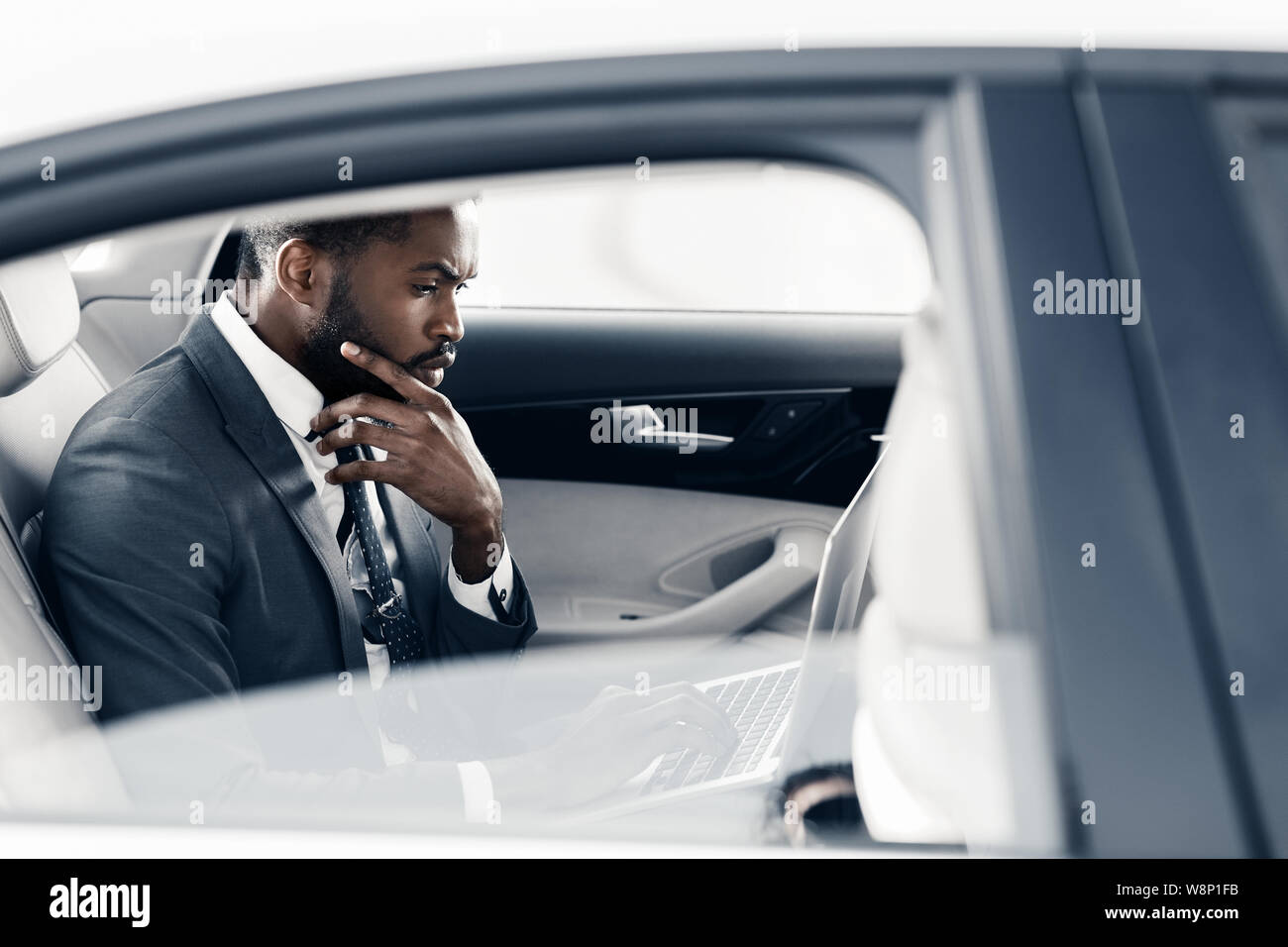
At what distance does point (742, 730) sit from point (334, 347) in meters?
0.70

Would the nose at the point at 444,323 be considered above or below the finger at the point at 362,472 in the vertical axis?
above

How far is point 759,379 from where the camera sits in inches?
95.7

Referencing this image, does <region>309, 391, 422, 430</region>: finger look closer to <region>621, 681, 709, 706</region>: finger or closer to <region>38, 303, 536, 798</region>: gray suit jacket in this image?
<region>38, 303, 536, 798</region>: gray suit jacket

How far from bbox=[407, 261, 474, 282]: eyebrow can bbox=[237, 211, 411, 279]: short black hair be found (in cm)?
6

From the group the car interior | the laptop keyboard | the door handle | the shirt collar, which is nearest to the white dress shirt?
the shirt collar

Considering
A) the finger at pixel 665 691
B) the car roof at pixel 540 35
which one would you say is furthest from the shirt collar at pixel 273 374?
the car roof at pixel 540 35

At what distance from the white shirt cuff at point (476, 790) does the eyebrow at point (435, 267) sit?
651 millimetres

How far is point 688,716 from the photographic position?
131cm

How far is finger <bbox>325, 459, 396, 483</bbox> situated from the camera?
126 centimetres

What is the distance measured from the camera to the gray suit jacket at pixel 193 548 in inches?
44.4

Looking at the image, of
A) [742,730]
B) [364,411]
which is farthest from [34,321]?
[742,730]

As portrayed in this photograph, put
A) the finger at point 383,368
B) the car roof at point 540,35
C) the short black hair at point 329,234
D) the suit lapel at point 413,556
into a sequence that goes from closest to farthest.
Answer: the car roof at point 540,35
the short black hair at point 329,234
the finger at point 383,368
the suit lapel at point 413,556

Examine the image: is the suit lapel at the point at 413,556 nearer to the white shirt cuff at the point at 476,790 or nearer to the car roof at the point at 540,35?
the white shirt cuff at the point at 476,790
